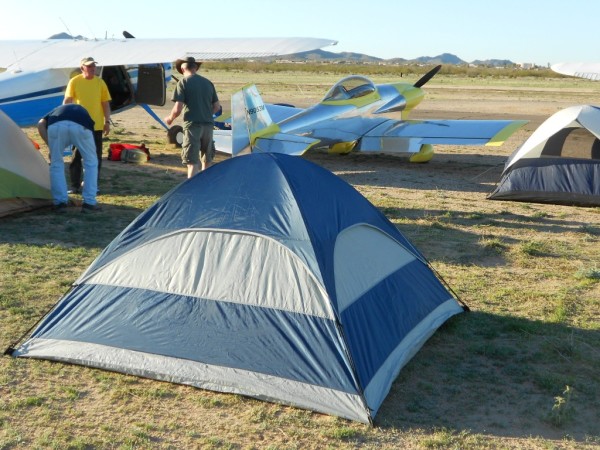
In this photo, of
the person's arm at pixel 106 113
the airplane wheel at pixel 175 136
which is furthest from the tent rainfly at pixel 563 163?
the airplane wheel at pixel 175 136

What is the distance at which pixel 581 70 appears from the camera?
71.2ft

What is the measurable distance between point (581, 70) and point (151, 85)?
12.1 meters

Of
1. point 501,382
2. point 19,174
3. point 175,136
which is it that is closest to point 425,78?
point 175,136

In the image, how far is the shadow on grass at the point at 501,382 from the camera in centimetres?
469

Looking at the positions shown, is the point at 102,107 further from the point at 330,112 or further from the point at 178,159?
the point at 330,112

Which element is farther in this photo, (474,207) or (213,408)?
(474,207)

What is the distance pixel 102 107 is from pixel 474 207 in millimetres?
5487

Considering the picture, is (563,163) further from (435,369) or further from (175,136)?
(175,136)

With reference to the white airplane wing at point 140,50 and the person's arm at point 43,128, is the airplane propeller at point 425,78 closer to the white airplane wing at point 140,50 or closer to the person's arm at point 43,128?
the white airplane wing at point 140,50

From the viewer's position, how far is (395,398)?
4992mm

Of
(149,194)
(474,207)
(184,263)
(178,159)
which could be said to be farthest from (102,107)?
(184,263)

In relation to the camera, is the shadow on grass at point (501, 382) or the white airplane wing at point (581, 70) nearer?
the shadow on grass at point (501, 382)

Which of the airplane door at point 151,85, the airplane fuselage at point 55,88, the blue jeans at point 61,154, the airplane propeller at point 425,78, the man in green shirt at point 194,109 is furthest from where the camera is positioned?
the airplane propeller at point 425,78

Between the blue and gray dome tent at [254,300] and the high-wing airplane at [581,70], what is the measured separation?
16.8 meters
